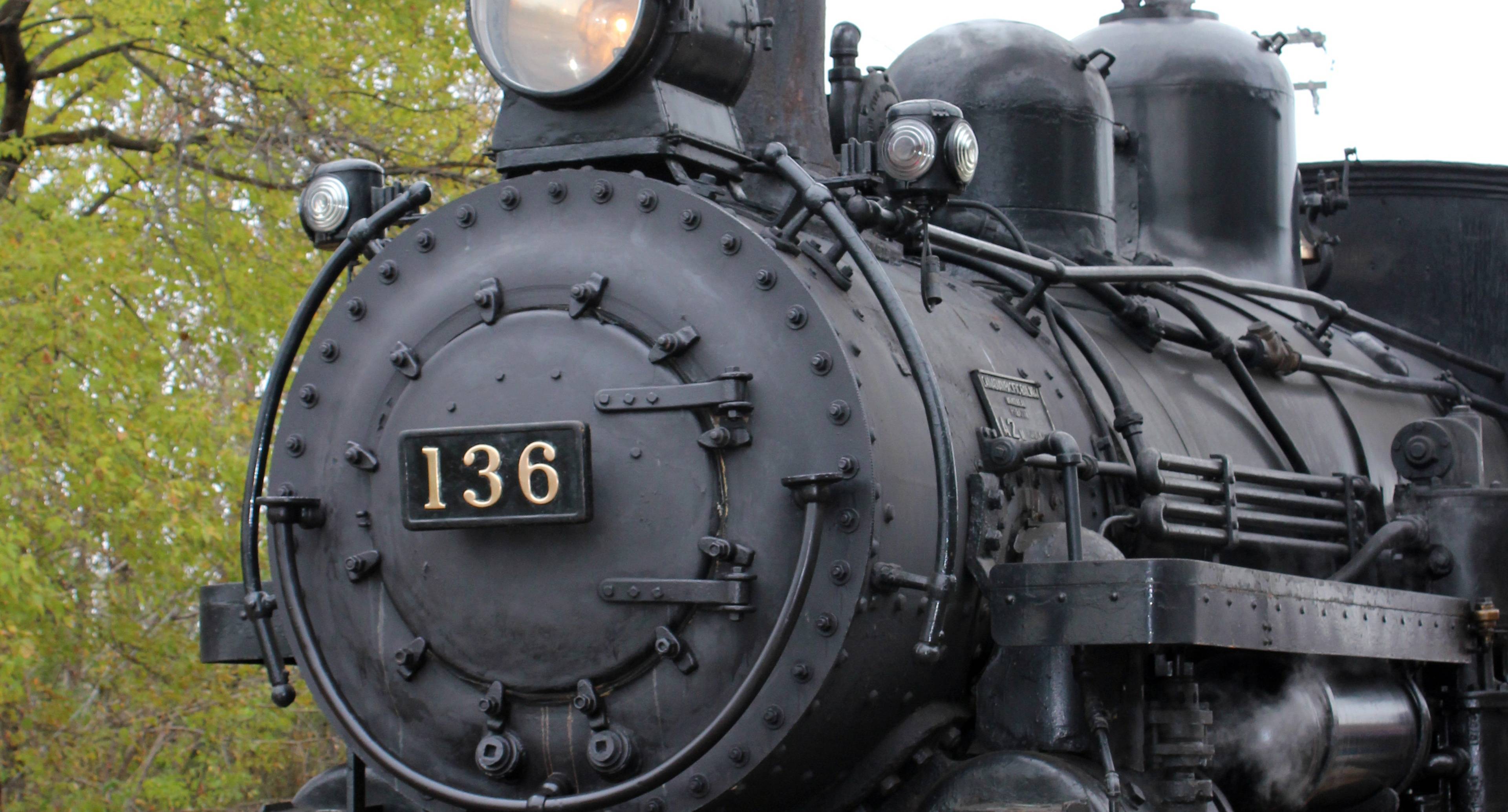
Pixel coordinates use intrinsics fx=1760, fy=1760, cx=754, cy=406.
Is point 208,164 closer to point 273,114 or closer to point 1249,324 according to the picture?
point 273,114

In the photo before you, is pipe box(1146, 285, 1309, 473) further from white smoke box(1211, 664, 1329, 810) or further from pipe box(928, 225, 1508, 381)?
white smoke box(1211, 664, 1329, 810)

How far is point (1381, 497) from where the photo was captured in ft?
16.8

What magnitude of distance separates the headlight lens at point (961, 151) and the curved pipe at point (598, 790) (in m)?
0.81

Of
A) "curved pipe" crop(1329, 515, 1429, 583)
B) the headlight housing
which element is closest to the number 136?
the headlight housing

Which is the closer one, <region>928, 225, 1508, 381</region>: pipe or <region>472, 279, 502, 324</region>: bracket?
<region>472, 279, 502, 324</region>: bracket

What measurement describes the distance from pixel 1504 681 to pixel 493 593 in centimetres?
313

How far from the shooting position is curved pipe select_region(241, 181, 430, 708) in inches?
151

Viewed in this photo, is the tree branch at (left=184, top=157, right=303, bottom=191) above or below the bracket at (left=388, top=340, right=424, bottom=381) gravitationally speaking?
above

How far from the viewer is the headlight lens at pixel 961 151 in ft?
11.8

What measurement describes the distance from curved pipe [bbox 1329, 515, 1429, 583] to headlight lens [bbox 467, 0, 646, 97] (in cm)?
229

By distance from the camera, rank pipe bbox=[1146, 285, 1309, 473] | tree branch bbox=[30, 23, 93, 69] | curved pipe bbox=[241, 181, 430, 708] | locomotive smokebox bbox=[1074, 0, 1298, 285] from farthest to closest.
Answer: tree branch bbox=[30, 23, 93, 69], locomotive smokebox bbox=[1074, 0, 1298, 285], pipe bbox=[1146, 285, 1309, 473], curved pipe bbox=[241, 181, 430, 708]

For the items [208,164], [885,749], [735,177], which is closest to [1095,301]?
[735,177]

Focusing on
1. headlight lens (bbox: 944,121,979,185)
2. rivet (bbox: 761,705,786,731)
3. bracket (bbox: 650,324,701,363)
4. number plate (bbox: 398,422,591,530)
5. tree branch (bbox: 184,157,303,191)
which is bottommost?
rivet (bbox: 761,705,786,731)

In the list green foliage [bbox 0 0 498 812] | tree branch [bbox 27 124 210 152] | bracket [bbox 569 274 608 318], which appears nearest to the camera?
bracket [bbox 569 274 608 318]
